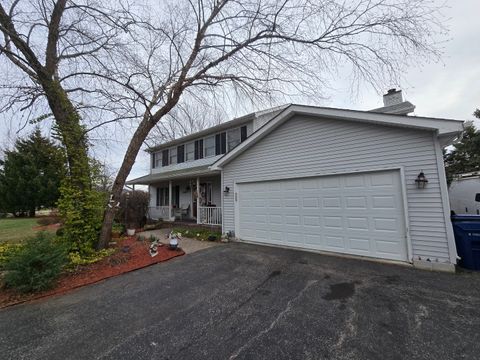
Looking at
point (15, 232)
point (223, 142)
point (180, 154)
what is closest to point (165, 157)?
point (180, 154)

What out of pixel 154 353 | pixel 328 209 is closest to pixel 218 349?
pixel 154 353

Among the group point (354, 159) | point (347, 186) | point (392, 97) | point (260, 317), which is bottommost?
point (260, 317)

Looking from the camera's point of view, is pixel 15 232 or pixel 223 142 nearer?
pixel 15 232

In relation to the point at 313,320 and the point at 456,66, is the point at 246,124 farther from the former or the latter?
Result: the point at 313,320

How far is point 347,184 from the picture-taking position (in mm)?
6184

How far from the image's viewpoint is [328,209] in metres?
6.45

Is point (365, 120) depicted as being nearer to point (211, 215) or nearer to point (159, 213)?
point (211, 215)

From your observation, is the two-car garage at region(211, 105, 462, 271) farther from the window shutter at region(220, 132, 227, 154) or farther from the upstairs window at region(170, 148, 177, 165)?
the upstairs window at region(170, 148, 177, 165)

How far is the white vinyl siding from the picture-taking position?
16.5 ft

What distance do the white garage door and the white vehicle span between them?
180 inches

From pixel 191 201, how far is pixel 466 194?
13.0m

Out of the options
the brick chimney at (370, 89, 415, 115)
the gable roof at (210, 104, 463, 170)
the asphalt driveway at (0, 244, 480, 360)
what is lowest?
the asphalt driveway at (0, 244, 480, 360)

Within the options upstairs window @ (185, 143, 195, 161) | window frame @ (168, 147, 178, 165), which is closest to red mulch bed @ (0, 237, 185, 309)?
upstairs window @ (185, 143, 195, 161)

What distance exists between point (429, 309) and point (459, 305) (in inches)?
22.0
